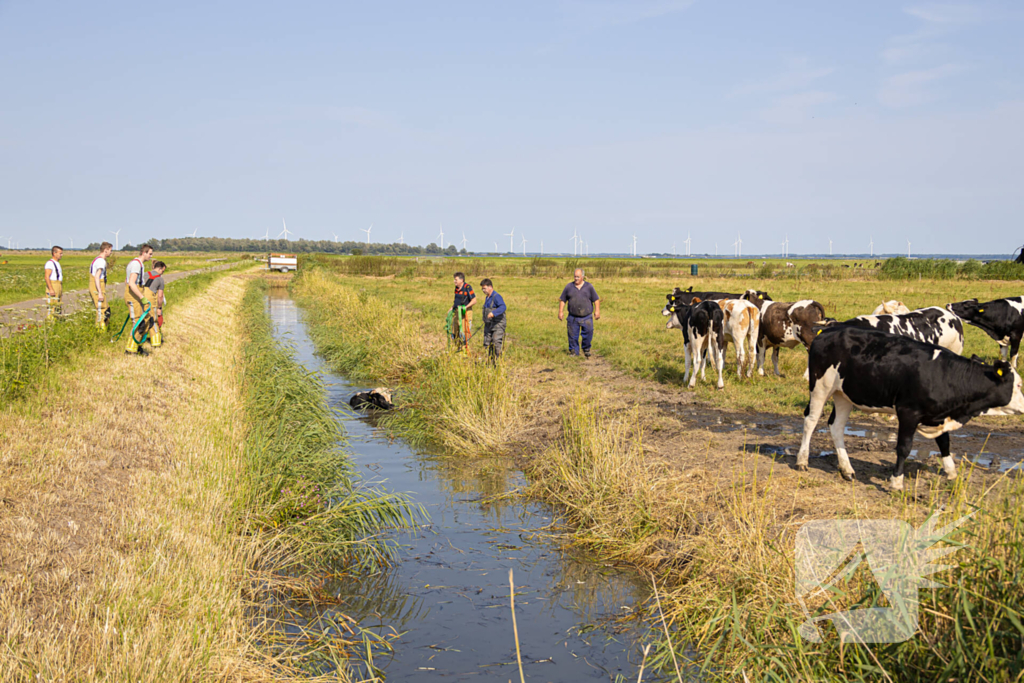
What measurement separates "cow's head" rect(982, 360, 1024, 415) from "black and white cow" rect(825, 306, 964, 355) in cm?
472

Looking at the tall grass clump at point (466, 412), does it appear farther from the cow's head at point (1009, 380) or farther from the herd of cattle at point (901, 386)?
the cow's head at point (1009, 380)

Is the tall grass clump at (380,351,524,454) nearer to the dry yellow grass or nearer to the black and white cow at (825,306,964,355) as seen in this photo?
the dry yellow grass

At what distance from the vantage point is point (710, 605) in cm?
582

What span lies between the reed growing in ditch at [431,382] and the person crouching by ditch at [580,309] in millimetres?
2158

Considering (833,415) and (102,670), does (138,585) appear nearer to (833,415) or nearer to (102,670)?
(102,670)

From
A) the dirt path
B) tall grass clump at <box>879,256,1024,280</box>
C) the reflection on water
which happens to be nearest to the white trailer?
the dirt path

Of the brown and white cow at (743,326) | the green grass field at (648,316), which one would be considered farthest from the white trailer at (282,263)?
the brown and white cow at (743,326)

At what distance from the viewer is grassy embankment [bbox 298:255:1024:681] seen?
3.98 meters

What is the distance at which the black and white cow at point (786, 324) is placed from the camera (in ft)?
49.4

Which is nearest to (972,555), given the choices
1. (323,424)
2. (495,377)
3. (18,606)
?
(18,606)

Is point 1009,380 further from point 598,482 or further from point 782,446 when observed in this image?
point 598,482

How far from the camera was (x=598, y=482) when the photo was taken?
27.3ft

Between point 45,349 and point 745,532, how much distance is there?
10456mm

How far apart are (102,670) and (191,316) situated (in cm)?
2231
